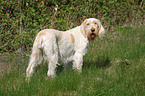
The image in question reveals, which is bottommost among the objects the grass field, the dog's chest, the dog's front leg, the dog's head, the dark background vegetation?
the grass field

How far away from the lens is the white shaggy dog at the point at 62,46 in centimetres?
427

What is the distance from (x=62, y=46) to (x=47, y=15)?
3.40 metres

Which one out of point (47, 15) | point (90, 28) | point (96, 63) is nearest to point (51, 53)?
point (90, 28)

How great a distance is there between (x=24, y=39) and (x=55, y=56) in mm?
2128

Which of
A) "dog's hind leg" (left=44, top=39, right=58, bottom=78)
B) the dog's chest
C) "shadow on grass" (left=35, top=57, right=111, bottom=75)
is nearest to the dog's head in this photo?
the dog's chest

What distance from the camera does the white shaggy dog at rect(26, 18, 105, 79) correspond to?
427cm

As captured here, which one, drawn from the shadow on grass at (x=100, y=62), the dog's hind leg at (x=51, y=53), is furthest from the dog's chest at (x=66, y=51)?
the shadow on grass at (x=100, y=62)

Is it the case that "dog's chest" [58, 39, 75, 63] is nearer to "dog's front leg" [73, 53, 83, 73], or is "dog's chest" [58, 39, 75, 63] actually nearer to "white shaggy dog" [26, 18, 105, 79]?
"white shaggy dog" [26, 18, 105, 79]

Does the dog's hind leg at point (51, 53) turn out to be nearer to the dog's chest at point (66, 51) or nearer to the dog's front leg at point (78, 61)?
the dog's chest at point (66, 51)

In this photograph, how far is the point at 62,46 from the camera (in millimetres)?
4652

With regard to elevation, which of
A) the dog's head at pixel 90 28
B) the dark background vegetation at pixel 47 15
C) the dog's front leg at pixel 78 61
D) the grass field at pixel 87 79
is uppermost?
the dark background vegetation at pixel 47 15

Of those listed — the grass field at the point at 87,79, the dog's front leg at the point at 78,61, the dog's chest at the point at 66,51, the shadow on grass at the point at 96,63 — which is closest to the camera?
the grass field at the point at 87,79

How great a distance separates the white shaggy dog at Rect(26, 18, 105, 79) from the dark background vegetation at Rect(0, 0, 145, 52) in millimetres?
1385

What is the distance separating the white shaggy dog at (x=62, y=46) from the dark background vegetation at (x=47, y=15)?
139 cm
